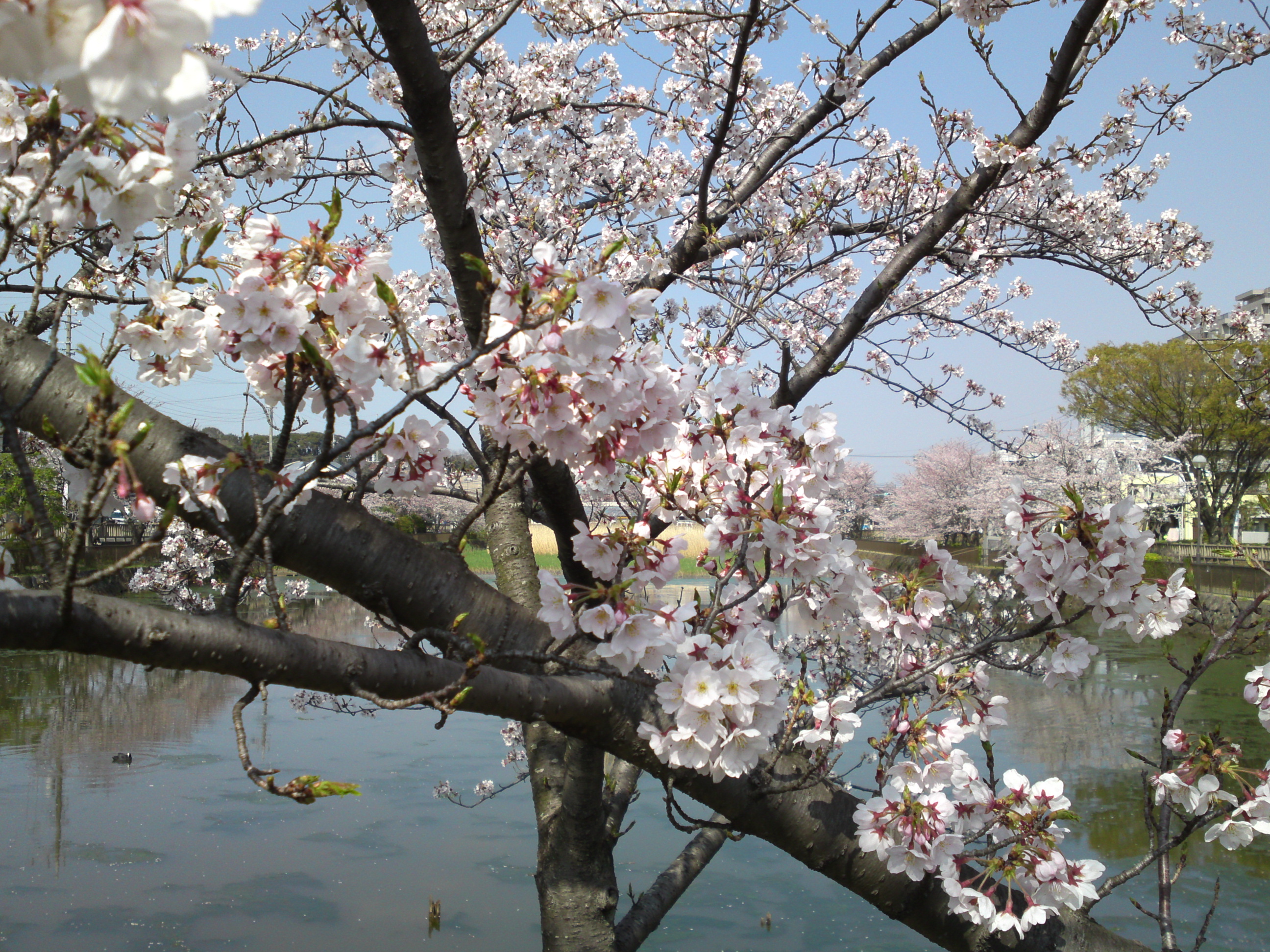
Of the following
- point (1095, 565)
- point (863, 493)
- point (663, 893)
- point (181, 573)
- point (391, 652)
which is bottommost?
point (663, 893)

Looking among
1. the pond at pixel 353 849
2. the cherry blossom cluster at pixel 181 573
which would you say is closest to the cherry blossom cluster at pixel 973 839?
the pond at pixel 353 849

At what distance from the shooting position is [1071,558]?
58.8 inches

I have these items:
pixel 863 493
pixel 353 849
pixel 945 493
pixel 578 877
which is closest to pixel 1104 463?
pixel 945 493

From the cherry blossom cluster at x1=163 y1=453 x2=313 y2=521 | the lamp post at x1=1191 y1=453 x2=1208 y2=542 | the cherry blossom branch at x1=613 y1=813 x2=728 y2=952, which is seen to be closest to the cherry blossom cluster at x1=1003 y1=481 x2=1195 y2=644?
the cherry blossom branch at x1=613 y1=813 x2=728 y2=952

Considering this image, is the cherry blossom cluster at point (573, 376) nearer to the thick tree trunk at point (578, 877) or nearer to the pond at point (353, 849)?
the thick tree trunk at point (578, 877)

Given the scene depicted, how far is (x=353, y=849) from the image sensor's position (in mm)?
5691

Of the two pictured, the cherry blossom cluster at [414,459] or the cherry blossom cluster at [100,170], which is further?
the cherry blossom cluster at [414,459]

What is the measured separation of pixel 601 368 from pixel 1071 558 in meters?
1.04

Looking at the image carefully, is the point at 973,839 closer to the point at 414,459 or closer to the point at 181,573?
the point at 414,459

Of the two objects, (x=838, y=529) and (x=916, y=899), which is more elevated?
(x=838, y=529)

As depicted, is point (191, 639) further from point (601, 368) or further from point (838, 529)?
point (838, 529)

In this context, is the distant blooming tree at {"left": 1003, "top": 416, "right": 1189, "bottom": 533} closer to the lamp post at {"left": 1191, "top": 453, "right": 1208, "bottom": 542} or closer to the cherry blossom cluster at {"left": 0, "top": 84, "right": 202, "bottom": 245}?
the lamp post at {"left": 1191, "top": 453, "right": 1208, "bottom": 542}

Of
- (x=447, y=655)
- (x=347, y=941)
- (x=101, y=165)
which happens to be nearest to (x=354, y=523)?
(x=447, y=655)

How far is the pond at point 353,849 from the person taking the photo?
4676 mm
